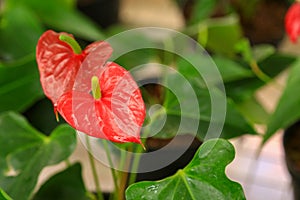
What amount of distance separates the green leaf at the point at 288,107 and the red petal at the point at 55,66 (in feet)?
0.99

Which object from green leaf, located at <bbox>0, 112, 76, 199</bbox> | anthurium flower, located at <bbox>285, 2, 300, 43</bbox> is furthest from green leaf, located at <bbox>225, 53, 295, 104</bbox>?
green leaf, located at <bbox>0, 112, 76, 199</bbox>

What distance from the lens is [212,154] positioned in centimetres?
62

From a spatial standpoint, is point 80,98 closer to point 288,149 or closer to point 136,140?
point 136,140

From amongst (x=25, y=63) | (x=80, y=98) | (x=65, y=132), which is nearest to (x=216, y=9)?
(x=25, y=63)

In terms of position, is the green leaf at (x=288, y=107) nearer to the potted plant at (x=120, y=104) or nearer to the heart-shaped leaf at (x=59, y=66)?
the potted plant at (x=120, y=104)

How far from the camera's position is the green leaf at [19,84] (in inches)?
36.0

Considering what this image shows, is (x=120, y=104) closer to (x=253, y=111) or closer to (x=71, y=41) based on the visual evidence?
(x=71, y=41)

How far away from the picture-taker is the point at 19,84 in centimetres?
93

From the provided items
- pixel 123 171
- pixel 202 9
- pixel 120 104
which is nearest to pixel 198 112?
pixel 123 171

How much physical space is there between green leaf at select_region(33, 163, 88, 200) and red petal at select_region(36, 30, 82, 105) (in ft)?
0.59

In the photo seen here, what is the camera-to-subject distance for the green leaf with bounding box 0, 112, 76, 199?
73cm

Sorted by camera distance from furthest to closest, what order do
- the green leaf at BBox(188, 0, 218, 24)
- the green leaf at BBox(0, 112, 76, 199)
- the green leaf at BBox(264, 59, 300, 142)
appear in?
the green leaf at BBox(188, 0, 218, 24)
the green leaf at BBox(264, 59, 300, 142)
the green leaf at BBox(0, 112, 76, 199)

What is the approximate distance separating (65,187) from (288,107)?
310 millimetres

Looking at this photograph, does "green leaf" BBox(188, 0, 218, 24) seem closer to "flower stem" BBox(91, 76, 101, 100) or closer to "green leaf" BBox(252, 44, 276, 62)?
"green leaf" BBox(252, 44, 276, 62)
